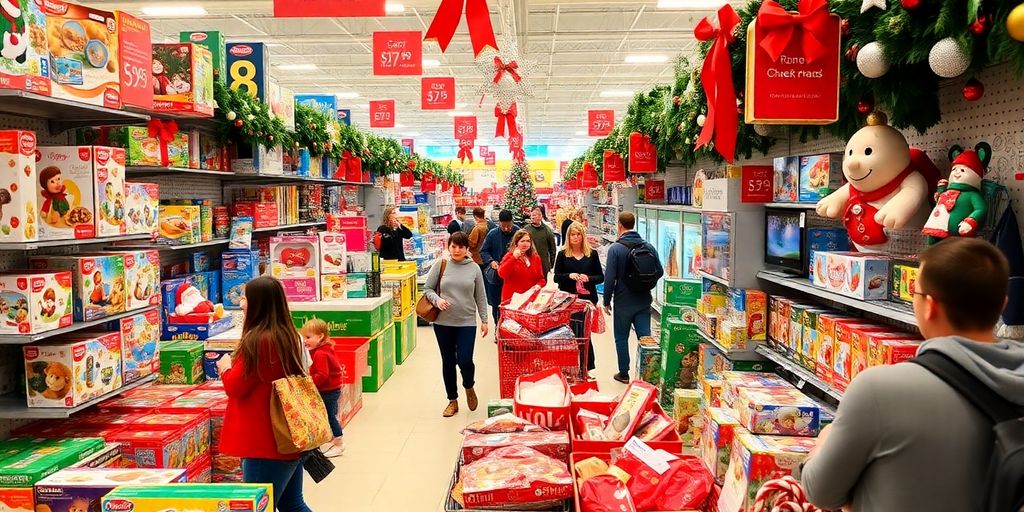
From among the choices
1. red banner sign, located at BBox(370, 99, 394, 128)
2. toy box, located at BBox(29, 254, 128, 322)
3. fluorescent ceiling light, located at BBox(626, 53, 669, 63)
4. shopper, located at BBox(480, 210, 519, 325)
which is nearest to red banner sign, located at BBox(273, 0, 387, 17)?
toy box, located at BBox(29, 254, 128, 322)

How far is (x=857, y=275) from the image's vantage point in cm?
353

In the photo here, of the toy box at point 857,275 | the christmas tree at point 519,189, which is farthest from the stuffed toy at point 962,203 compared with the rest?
the christmas tree at point 519,189

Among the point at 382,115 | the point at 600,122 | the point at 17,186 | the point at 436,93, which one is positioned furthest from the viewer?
the point at 600,122

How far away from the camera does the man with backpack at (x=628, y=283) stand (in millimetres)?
7199

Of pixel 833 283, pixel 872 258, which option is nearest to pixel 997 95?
pixel 872 258

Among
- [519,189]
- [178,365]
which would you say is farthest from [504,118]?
[519,189]

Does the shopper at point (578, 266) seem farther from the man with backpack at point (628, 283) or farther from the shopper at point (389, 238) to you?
the shopper at point (389, 238)

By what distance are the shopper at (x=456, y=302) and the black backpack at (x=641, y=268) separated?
5.41 feet

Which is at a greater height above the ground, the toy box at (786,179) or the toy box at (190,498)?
the toy box at (786,179)

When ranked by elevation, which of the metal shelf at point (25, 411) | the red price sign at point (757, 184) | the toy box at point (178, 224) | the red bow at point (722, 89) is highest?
the red bow at point (722, 89)

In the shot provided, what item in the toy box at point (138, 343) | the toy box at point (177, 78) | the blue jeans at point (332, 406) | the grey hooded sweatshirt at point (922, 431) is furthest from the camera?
the toy box at point (177, 78)

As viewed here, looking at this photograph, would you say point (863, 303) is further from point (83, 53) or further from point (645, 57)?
point (645, 57)

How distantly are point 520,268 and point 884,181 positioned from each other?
417 centimetres

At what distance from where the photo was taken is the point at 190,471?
412 cm
